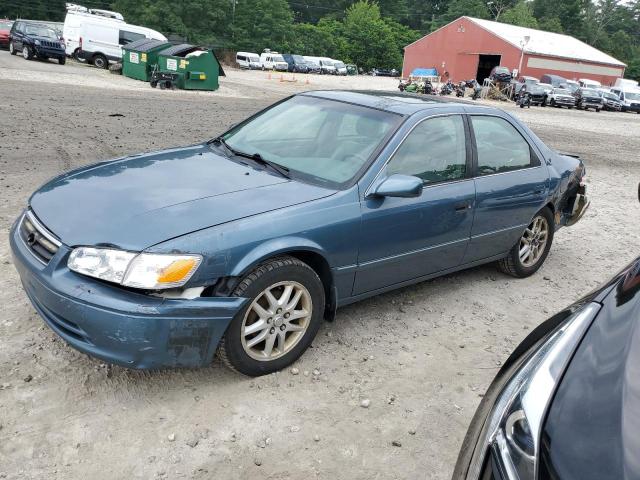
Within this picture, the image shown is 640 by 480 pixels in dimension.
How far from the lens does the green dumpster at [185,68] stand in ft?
68.7

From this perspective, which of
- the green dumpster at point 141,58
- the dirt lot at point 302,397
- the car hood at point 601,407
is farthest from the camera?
the green dumpster at point 141,58

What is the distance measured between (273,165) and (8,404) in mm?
2090

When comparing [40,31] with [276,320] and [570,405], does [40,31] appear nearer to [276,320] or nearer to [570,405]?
[276,320]

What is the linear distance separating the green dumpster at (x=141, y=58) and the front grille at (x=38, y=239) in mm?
20563

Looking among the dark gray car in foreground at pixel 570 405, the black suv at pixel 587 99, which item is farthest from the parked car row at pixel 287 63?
the dark gray car in foreground at pixel 570 405

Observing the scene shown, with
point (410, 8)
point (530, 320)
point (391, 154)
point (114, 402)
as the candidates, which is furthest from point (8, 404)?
point (410, 8)

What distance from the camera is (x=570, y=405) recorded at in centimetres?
163

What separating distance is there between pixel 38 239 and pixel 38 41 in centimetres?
2640

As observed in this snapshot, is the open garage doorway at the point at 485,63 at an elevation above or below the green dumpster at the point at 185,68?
above

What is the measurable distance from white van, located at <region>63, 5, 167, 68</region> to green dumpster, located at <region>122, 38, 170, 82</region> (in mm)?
3044

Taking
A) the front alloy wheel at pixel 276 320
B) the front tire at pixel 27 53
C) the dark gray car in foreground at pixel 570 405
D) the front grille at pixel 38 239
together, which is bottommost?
the front alloy wheel at pixel 276 320

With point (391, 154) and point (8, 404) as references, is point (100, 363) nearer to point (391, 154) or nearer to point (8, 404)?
point (8, 404)

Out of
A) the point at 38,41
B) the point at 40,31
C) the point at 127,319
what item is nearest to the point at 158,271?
the point at 127,319

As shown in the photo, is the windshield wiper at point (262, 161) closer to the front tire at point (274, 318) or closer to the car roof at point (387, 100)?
the front tire at point (274, 318)
